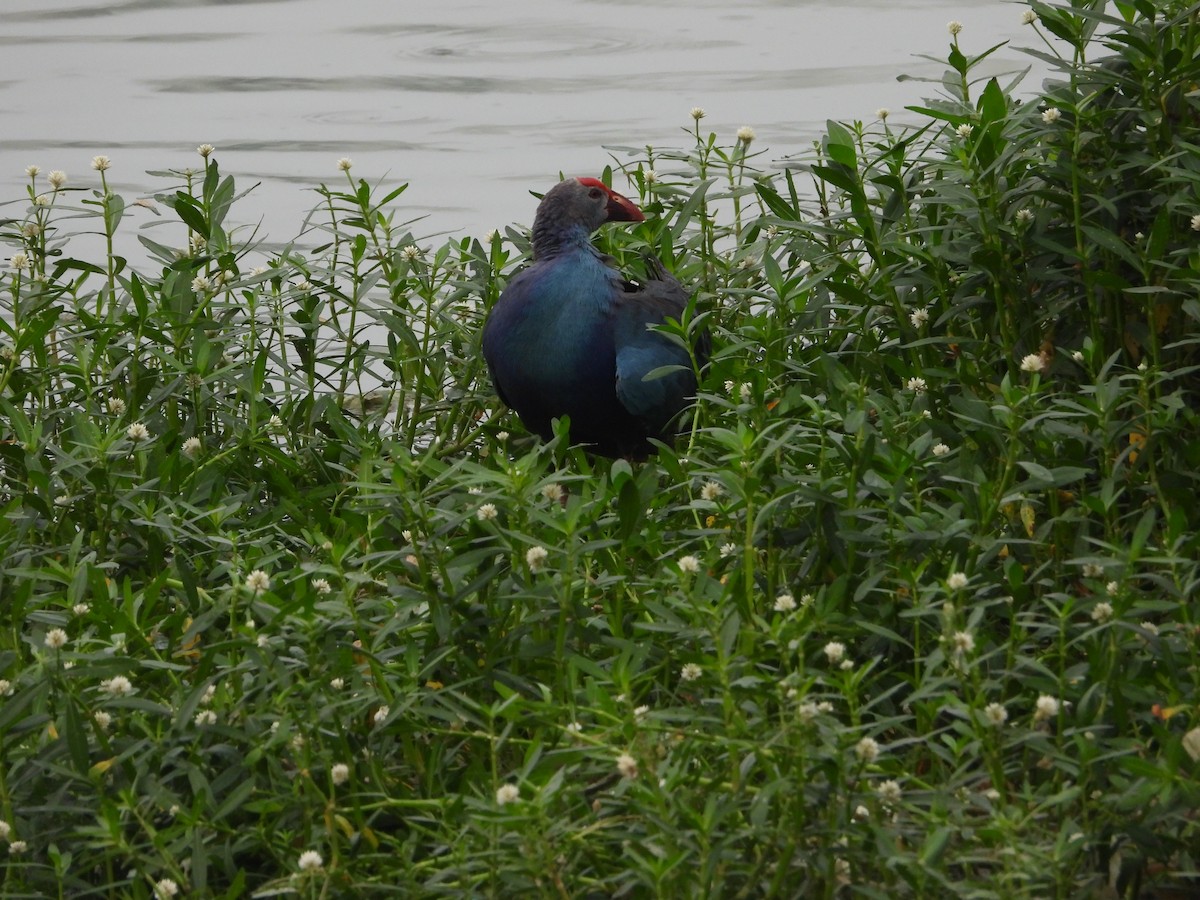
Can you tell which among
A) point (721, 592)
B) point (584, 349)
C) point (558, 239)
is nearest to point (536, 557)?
point (721, 592)

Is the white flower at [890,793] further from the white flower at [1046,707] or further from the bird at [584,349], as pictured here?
the bird at [584,349]

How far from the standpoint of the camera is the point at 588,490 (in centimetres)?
305

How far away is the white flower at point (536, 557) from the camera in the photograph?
2.75 meters

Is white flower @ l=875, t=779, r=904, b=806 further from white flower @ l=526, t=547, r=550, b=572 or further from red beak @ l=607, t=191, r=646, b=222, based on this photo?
red beak @ l=607, t=191, r=646, b=222

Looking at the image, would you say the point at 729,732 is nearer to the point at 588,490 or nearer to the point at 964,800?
the point at 964,800

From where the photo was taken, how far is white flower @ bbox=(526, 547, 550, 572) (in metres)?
2.75

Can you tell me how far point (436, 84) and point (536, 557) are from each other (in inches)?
268

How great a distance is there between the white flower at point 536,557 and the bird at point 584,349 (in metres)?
1.40

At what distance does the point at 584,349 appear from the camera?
430 cm

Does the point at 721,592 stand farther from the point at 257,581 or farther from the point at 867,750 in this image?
the point at 257,581

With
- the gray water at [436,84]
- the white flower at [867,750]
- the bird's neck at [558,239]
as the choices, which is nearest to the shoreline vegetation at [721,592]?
the white flower at [867,750]

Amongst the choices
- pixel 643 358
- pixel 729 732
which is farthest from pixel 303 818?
pixel 643 358

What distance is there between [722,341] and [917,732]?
1712mm

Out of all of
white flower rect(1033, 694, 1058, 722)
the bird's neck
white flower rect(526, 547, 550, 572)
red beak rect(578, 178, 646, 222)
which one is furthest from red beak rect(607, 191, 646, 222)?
white flower rect(1033, 694, 1058, 722)
